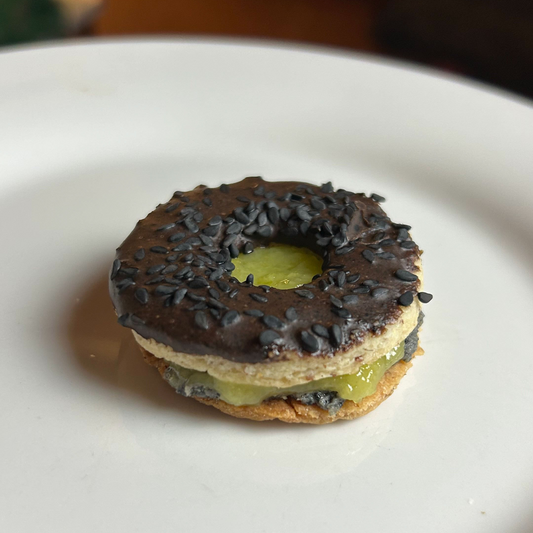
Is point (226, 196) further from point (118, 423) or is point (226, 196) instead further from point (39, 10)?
point (39, 10)

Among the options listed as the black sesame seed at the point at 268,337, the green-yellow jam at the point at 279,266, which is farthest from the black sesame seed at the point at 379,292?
the black sesame seed at the point at 268,337

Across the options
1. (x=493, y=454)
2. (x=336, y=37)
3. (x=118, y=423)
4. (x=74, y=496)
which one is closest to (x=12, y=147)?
(x=118, y=423)

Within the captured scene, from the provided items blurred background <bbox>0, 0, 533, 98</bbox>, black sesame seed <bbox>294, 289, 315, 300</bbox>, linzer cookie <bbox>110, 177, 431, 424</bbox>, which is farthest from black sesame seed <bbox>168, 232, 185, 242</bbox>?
blurred background <bbox>0, 0, 533, 98</bbox>

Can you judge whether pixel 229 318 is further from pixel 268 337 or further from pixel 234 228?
pixel 234 228

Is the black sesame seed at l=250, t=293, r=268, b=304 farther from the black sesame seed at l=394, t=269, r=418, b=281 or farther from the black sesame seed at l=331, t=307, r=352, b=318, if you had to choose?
the black sesame seed at l=394, t=269, r=418, b=281

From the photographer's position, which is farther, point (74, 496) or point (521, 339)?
point (521, 339)

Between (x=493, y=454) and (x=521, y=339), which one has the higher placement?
(x=521, y=339)
